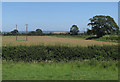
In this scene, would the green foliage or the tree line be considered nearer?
the green foliage

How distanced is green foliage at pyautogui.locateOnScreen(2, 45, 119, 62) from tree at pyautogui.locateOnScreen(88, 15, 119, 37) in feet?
164

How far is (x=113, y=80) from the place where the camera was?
6535 mm

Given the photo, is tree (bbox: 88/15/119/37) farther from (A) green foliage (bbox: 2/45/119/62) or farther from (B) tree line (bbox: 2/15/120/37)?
(A) green foliage (bbox: 2/45/119/62)

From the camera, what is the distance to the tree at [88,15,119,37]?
63.4 metres

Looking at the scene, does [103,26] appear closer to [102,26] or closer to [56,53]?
[102,26]

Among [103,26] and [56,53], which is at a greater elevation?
[103,26]

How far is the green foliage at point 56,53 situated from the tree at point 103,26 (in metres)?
50.0

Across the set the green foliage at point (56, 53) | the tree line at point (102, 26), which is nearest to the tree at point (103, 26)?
the tree line at point (102, 26)

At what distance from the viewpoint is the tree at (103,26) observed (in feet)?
208

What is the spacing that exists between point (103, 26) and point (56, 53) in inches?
2123

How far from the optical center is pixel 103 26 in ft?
210

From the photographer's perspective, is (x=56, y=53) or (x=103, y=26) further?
(x=103, y=26)

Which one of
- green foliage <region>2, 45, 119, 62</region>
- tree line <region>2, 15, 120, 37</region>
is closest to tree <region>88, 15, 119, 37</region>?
tree line <region>2, 15, 120, 37</region>

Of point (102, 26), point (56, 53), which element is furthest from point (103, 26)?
point (56, 53)
